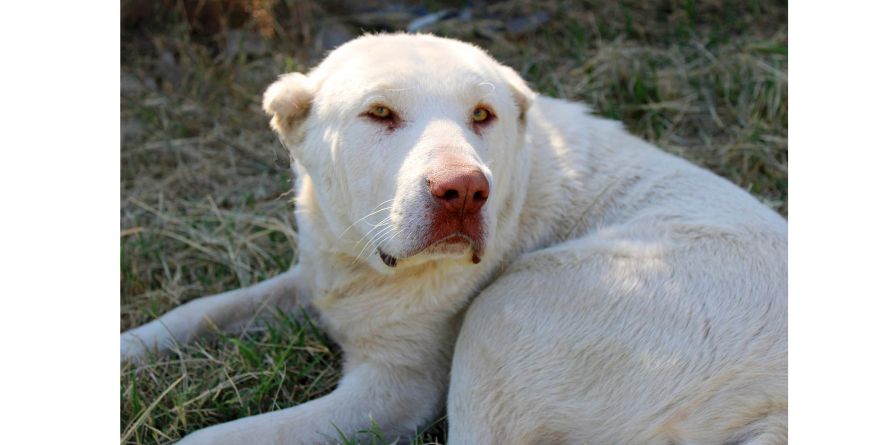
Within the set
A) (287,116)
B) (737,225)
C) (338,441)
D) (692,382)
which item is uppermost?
(287,116)

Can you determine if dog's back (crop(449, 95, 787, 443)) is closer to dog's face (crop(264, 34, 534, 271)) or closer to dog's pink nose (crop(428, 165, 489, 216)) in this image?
dog's face (crop(264, 34, 534, 271))

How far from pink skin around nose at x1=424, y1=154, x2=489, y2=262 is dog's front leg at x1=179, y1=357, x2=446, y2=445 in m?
0.85

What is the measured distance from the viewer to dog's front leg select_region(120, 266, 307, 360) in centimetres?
457

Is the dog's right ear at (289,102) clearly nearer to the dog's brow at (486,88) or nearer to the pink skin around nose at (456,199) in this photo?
the dog's brow at (486,88)

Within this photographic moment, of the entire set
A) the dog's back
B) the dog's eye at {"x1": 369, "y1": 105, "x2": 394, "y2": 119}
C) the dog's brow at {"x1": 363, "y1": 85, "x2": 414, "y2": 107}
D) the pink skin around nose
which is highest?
the dog's brow at {"x1": 363, "y1": 85, "x2": 414, "y2": 107}

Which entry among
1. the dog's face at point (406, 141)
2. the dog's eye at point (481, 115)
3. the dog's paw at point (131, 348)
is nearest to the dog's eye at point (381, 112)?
the dog's face at point (406, 141)

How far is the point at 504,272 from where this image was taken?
4.06 meters

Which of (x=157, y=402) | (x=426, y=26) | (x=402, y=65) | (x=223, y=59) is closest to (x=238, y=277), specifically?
(x=157, y=402)

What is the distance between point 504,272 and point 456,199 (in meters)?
0.84

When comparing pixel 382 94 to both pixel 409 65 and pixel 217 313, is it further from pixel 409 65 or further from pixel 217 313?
pixel 217 313

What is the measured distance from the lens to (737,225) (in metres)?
3.96

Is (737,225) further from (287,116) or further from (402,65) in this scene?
(287,116)

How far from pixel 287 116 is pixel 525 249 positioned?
1.14 meters

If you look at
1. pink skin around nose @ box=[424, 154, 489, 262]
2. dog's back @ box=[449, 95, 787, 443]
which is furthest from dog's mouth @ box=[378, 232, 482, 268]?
dog's back @ box=[449, 95, 787, 443]
